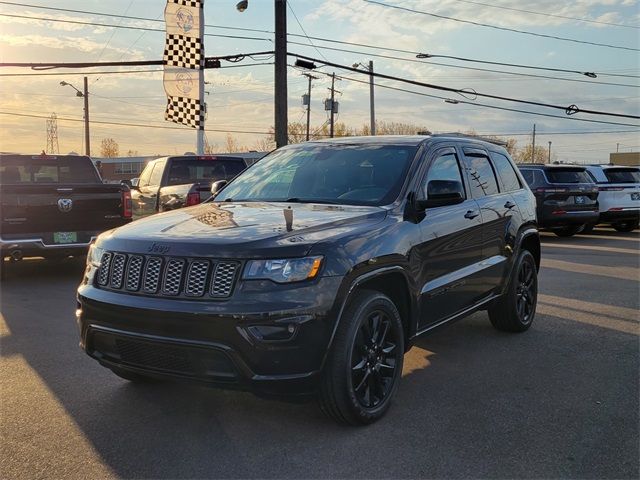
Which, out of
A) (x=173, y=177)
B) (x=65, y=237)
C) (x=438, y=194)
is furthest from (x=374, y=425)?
(x=173, y=177)

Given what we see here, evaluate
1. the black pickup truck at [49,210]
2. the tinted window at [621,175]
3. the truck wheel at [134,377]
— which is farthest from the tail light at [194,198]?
the tinted window at [621,175]

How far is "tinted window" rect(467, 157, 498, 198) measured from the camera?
17.5 ft

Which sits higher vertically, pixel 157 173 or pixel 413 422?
pixel 157 173

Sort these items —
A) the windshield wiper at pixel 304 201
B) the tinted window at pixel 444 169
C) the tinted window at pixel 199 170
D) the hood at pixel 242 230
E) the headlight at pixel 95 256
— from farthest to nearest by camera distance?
the tinted window at pixel 199 170
the tinted window at pixel 444 169
the windshield wiper at pixel 304 201
the headlight at pixel 95 256
the hood at pixel 242 230

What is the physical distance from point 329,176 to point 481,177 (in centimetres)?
160

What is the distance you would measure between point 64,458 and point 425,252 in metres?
2.60

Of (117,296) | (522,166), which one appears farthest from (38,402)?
(522,166)

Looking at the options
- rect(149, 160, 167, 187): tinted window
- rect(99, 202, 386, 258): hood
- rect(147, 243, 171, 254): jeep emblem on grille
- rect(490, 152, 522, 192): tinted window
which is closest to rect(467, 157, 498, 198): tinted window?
rect(490, 152, 522, 192): tinted window

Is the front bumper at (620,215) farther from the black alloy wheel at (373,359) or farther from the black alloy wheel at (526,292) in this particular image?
the black alloy wheel at (373,359)

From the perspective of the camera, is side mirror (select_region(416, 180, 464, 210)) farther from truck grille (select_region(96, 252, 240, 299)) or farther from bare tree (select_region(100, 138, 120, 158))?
bare tree (select_region(100, 138, 120, 158))

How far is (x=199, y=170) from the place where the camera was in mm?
11672

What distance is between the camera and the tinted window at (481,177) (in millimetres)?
5332

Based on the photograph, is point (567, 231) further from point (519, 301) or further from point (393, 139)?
point (393, 139)

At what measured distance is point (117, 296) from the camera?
11.5 ft
